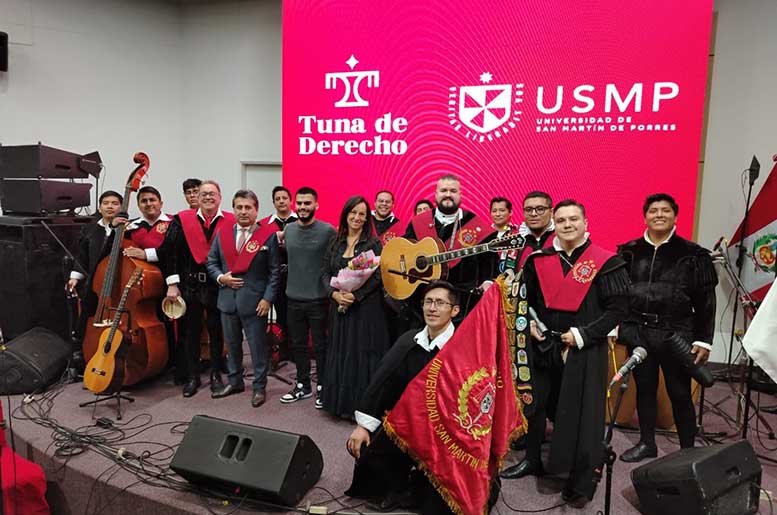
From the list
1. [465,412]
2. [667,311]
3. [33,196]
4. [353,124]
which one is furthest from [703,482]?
[33,196]

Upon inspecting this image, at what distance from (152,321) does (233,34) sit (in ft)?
14.1

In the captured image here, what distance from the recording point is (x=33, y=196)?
15.2ft

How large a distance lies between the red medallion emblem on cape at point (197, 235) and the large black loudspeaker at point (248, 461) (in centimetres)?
170

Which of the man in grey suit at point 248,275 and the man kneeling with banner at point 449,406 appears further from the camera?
the man in grey suit at point 248,275

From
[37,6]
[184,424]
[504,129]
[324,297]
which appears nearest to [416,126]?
[504,129]

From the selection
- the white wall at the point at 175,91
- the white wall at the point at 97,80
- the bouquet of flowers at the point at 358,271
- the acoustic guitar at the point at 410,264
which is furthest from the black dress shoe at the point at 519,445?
the white wall at the point at 97,80

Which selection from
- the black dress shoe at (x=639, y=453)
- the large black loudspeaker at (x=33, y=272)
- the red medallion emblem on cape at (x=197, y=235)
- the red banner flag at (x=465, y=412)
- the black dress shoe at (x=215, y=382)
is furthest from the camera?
the large black loudspeaker at (x=33, y=272)

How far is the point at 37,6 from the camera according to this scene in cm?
586

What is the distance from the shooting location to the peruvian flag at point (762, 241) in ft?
14.7

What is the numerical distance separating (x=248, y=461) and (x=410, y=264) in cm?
149

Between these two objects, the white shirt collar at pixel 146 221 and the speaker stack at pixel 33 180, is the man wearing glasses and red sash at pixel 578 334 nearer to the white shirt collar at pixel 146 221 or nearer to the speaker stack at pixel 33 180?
the white shirt collar at pixel 146 221

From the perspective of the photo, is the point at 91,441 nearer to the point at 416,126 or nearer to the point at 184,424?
the point at 184,424

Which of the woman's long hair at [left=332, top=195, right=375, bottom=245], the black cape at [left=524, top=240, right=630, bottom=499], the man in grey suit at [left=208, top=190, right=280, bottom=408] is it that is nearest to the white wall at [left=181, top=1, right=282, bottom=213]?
the man in grey suit at [left=208, top=190, right=280, bottom=408]

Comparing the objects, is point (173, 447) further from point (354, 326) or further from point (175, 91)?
point (175, 91)
